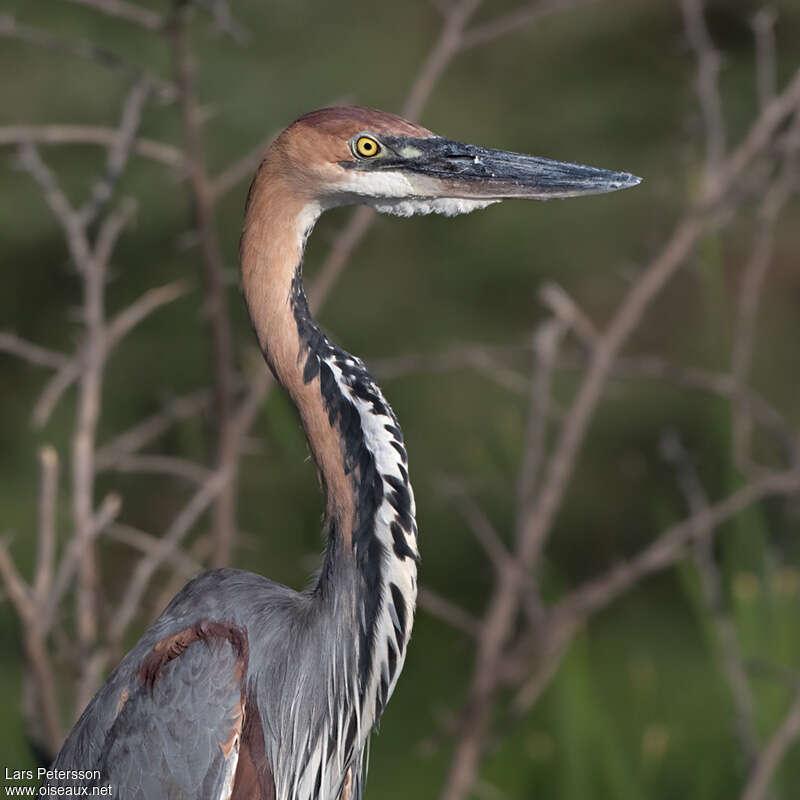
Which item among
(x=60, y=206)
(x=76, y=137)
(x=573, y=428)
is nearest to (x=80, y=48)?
(x=76, y=137)

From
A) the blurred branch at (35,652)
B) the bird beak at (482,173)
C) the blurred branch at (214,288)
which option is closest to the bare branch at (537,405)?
the blurred branch at (214,288)

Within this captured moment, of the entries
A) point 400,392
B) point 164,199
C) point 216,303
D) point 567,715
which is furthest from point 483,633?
point 164,199

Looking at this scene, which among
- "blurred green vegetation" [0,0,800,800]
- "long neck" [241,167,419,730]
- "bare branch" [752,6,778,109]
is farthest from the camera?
"blurred green vegetation" [0,0,800,800]

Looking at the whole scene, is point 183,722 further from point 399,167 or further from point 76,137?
point 76,137

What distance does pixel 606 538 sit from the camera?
573cm

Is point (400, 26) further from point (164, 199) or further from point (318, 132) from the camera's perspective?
point (318, 132)

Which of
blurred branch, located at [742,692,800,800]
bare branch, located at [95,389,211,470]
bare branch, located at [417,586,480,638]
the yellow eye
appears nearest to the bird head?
the yellow eye

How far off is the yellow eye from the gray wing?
0.77 meters

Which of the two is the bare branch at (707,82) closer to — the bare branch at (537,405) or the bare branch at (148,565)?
the bare branch at (537,405)

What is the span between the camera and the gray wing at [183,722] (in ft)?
6.46

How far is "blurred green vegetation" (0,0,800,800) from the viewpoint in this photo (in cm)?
418

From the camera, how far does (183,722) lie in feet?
6.50

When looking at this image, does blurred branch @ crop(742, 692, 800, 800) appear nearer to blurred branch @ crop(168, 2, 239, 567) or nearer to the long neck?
the long neck

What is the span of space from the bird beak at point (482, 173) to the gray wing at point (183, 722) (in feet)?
2.53
